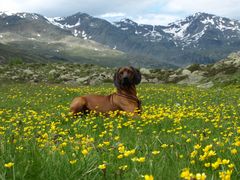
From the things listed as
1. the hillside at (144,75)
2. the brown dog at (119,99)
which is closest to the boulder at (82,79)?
the hillside at (144,75)

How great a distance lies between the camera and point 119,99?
14.8m

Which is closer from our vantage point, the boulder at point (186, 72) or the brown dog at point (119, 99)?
the brown dog at point (119, 99)

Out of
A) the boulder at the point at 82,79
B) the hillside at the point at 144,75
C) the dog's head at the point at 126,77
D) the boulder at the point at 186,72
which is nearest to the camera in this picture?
the dog's head at the point at 126,77

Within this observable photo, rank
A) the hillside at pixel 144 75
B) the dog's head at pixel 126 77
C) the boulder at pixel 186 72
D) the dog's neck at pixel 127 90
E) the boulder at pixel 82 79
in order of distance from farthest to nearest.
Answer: the boulder at pixel 186 72 < the boulder at pixel 82 79 < the hillside at pixel 144 75 < the dog's neck at pixel 127 90 < the dog's head at pixel 126 77

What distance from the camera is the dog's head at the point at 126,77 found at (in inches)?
578

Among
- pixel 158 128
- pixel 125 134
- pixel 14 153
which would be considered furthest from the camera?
pixel 158 128

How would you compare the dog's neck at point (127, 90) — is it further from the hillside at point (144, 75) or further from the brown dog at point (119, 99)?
the hillside at point (144, 75)

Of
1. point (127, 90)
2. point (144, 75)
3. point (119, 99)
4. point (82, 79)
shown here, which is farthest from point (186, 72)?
point (119, 99)

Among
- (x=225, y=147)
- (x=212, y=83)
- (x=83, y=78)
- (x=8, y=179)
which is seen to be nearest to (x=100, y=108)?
(x=225, y=147)

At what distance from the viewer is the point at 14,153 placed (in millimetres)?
Result: 4336

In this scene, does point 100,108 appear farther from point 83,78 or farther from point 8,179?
point 83,78

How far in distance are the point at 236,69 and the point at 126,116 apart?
3354 cm

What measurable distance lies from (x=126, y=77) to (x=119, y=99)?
84cm

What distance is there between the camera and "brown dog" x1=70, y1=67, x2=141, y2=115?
14706 millimetres
